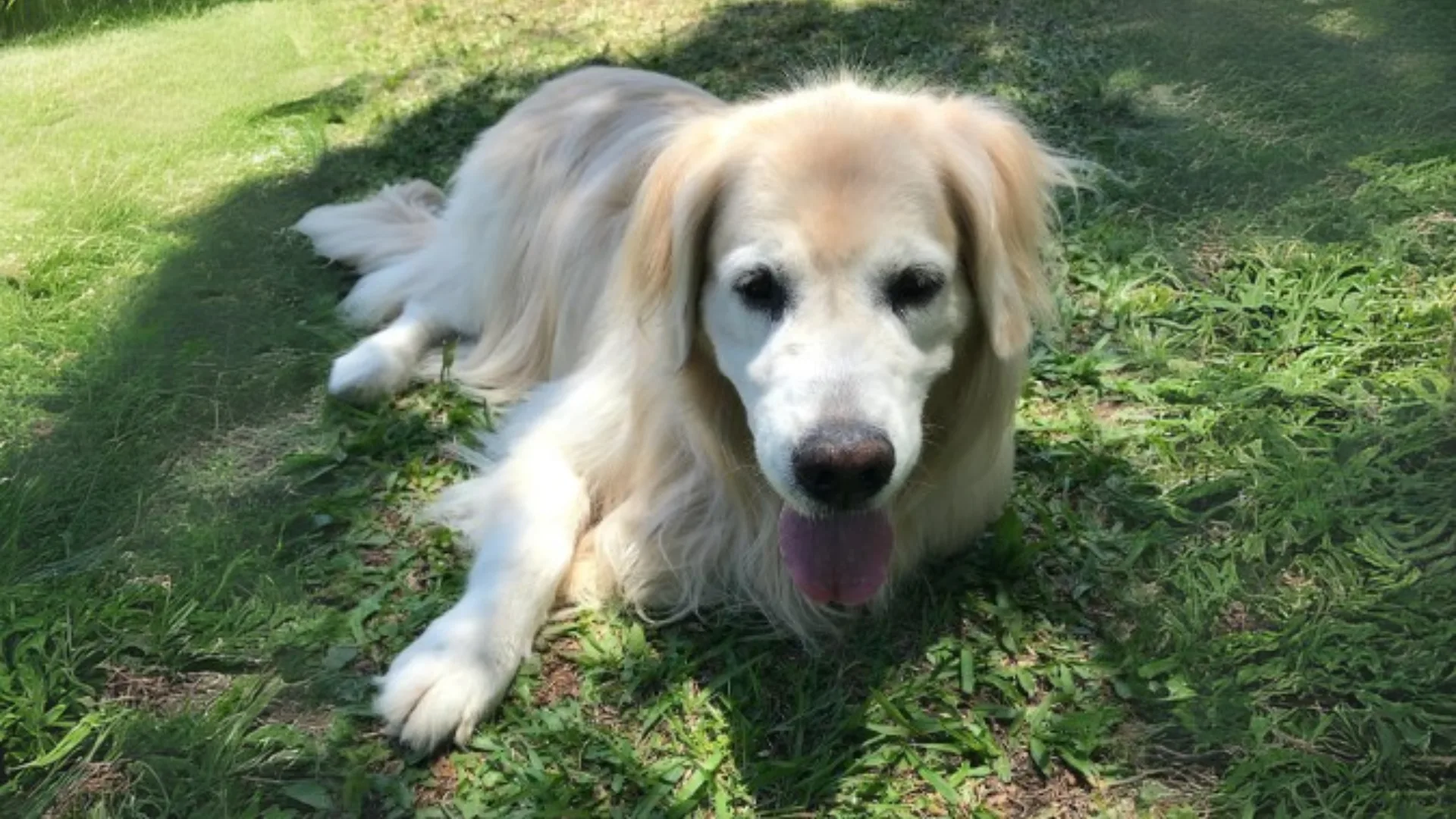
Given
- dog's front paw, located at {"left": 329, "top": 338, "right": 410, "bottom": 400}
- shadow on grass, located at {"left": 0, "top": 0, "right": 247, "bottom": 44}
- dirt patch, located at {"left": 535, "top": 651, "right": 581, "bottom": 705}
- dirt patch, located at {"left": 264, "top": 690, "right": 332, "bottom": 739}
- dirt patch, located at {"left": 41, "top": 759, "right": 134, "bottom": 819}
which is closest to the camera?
dirt patch, located at {"left": 41, "top": 759, "right": 134, "bottom": 819}

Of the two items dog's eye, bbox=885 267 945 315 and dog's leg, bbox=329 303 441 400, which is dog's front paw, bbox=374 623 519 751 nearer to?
dog's eye, bbox=885 267 945 315

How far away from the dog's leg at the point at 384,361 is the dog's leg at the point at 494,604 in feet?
2.67

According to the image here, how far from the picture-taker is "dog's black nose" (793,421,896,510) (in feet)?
7.61

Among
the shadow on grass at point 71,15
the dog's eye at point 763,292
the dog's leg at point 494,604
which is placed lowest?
the dog's leg at point 494,604

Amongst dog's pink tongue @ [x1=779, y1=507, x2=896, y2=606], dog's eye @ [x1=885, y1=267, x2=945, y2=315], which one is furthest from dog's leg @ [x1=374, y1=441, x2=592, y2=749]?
dog's eye @ [x1=885, y1=267, x2=945, y2=315]

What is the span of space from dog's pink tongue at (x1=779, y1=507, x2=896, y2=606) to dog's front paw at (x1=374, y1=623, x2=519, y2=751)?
0.75 metres

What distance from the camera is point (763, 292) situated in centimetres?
262

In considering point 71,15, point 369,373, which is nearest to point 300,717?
point 369,373

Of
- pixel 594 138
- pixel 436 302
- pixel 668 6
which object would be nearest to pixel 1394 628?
pixel 594 138

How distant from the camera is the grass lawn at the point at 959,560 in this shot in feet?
8.34

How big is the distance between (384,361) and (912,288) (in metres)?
2.19

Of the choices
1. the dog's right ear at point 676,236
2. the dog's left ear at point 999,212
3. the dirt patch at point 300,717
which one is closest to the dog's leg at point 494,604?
the dirt patch at point 300,717

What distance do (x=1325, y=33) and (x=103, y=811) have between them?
638 cm

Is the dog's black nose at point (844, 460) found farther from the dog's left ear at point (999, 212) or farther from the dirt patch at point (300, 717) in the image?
the dirt patch at point (300, 717)
